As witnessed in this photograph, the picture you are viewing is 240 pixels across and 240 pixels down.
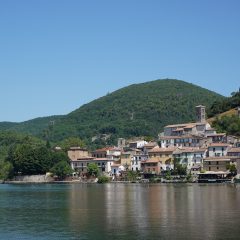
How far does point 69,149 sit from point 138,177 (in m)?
28.5

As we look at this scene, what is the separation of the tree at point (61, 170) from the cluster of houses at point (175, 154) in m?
4.11

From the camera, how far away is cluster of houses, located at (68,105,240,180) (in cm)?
10273

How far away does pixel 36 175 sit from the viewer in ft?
398

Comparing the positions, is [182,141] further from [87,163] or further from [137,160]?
[87,163]

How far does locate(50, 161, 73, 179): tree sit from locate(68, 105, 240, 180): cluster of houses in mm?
4113

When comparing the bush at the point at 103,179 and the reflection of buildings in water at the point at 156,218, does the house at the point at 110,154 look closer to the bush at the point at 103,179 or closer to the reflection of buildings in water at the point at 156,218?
the bush at the point at 103,179

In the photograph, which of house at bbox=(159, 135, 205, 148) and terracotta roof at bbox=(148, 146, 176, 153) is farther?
house at bbox=(159, 135, 205, 148)

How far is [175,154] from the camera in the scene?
356ft

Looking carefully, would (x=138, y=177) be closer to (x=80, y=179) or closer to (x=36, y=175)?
(x=80, y=179)

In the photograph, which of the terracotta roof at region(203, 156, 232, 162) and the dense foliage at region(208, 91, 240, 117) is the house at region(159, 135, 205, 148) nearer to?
the terracotta roof at region(203, 156, 232, 162)

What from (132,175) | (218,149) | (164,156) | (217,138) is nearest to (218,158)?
(218,149)

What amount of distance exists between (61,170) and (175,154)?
24.5 meters

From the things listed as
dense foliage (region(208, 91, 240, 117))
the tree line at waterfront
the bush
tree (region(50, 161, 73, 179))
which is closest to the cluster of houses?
tree (region(50, 161, 73, 179))

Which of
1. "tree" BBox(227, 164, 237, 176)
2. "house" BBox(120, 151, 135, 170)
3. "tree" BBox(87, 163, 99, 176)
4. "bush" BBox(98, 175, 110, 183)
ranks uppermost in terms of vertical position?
"house" BBox(120, 151, 135, 170)
